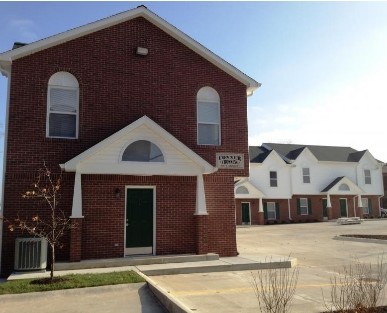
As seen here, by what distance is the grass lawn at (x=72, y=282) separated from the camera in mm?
8984

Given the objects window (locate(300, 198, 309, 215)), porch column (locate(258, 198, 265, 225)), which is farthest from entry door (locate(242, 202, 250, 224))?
window (locate(300, 198, 309, 215))

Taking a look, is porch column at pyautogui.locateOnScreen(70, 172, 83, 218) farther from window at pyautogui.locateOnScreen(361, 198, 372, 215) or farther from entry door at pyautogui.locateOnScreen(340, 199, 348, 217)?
window at pyautogui.locateOnScreen(361, 198, 372, 215)

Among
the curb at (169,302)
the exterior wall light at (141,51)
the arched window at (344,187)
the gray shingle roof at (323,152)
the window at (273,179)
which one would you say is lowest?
the curb at (169,302)

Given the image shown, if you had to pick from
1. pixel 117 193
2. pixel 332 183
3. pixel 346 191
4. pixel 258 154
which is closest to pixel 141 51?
pixel 117 193

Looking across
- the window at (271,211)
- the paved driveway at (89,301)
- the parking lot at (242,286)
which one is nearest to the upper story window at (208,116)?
the parking lot at (242,286)

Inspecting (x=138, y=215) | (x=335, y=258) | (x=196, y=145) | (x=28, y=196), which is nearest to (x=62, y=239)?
(x=28, y=196)

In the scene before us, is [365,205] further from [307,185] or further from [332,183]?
[307,185]

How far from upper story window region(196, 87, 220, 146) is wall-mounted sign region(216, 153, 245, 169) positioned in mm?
521

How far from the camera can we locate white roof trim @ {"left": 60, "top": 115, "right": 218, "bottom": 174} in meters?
11.9

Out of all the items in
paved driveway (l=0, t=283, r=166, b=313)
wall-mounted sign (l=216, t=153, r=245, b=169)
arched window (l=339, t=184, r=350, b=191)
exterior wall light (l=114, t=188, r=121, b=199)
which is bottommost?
paved driveway (l=0, t=283, r=166, b=313)

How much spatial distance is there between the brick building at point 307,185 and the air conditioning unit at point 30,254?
29.5 metres

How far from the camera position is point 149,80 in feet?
45.9

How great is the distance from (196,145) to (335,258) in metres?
6.59

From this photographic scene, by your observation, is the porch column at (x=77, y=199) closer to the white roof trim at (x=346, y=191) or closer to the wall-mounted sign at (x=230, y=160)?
the wall-mounted sign at (x=230, y=160)
